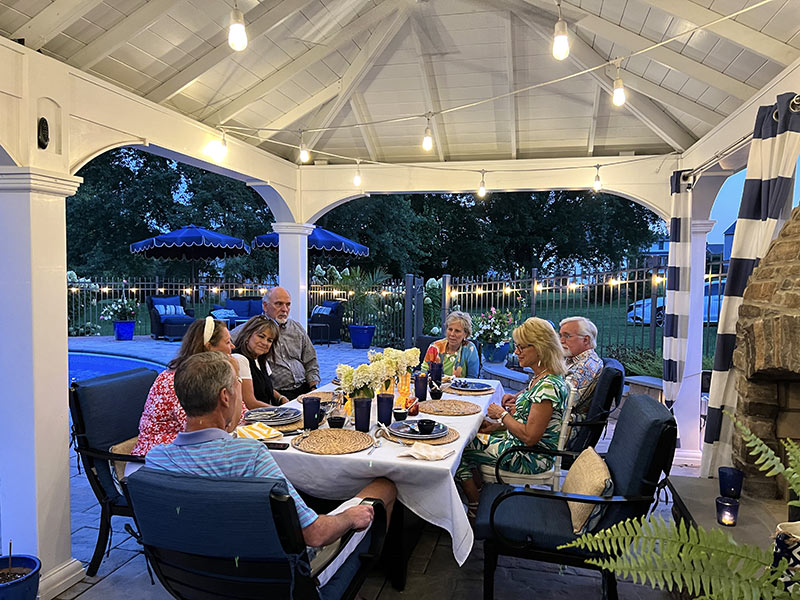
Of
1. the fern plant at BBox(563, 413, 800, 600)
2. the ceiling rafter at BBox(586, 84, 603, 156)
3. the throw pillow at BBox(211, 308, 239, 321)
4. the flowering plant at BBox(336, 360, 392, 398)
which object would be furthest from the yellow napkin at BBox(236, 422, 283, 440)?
the throw pillow at BBox(211, 308, 239, 321)

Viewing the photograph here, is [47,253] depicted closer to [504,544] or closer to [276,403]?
[276,403]

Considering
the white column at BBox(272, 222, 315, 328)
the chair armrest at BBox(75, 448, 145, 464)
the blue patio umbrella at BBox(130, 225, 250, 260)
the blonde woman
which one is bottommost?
the chair armrest at BBox(75, 448, 145, 464)

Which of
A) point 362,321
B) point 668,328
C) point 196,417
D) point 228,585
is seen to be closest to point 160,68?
point 196,417

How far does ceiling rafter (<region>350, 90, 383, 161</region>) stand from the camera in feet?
17.9

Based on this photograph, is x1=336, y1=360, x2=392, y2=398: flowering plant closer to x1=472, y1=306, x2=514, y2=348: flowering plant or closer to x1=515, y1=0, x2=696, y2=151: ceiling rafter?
x1=515, y1=0, x2=696, y2=151: ceiling rafter

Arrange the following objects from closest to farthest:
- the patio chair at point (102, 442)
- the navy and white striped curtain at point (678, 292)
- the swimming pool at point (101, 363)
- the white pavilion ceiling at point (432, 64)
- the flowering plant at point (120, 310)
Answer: the patio chair at point (102, 442) → the white pavilion ceiling at point (432, 64) → the navy and white striped curtain at point (678, 292) → the swimming pool at point (101, 363) → the flowering plant at point (120, 310)

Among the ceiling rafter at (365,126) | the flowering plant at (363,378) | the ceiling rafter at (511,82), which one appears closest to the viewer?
the flowering plant at (363,378)

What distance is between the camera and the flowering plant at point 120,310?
1341 centimetres

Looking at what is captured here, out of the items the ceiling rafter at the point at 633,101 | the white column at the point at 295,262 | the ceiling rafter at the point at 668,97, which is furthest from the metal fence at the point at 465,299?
the white column at the point at 295,262

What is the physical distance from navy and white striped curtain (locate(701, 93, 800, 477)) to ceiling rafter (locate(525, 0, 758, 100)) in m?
0.57

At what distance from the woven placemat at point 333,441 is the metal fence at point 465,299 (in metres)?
5.06

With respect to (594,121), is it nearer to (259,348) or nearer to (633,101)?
(633,101)

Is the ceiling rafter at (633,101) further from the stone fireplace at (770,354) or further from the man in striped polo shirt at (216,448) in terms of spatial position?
the man in striped polo shirt at (216,448)

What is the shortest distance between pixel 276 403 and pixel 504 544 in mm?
2158
